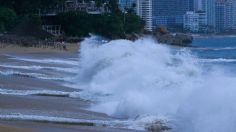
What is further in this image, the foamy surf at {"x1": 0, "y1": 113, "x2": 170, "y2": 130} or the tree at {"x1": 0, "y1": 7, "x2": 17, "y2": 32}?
the tree at {"x1": 0, "y1": 7, "x2": 17, "y2": 32}

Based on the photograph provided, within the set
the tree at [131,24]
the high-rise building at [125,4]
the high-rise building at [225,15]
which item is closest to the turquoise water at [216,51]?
the high-rise building at [225,15]

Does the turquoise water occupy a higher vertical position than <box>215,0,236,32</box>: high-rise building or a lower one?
lower

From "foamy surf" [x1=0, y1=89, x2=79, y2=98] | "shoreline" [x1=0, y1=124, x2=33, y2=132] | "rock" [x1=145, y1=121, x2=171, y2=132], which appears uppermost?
"shoreline" [x1=0, y1=124, x2=33, y2=132]

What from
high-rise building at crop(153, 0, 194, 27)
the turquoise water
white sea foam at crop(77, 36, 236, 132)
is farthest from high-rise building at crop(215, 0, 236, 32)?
white sea foam at crop(77, 36, 236, 132)

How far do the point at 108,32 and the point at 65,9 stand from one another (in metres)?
6.63

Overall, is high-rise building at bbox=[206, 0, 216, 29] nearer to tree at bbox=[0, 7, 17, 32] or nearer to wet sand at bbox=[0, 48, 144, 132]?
tree at bbox=[0, 7, 17, 32]

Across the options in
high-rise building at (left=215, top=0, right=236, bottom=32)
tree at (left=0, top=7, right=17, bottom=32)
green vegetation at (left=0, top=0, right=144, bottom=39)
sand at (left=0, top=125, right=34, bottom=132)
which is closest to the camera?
sand at (left=0, top=125, right=34, bottom=132)

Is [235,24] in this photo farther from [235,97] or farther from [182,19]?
[235,97]

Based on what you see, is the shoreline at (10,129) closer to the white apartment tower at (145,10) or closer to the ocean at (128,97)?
the ocean at (128,97)

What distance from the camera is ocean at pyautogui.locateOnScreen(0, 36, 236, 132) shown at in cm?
1140

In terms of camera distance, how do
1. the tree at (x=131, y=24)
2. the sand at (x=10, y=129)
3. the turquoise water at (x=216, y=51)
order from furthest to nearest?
the tree at (x=131, y=24) < the turquoise water at (x=216, y=51) < the sand at (x=10, y=129)

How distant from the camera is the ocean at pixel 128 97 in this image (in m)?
11.4

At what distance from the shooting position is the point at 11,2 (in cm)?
7444

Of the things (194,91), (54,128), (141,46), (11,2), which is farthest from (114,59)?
(11,2)
